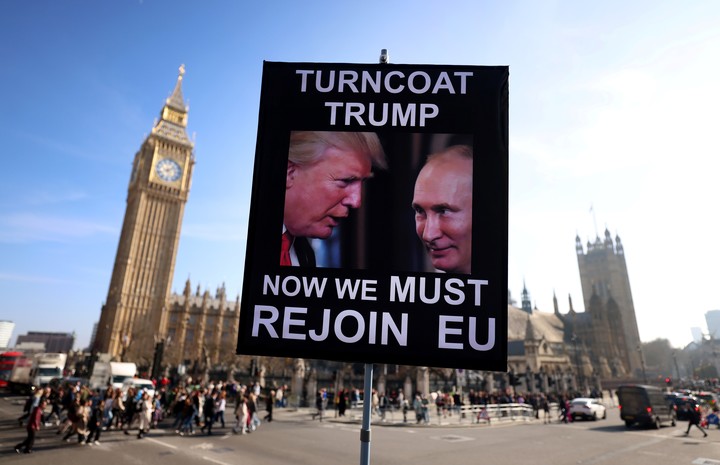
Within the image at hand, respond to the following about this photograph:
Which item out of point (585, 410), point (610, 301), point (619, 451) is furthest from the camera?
point (610, 301)

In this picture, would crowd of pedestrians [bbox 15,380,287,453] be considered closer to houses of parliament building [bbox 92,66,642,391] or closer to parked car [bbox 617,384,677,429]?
parked car [bbox 617,384,677,429]

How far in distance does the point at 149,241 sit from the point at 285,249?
298 ft

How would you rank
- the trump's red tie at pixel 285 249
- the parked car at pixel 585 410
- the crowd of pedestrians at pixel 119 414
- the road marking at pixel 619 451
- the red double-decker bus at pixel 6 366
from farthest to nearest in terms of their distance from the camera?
the red double-decker bus at pixel 6 366 < the parked car at pixel 585 410 < the crowd of pedestrians at pixel 119 414 < the road marking at pixel 619 451 < the trump's red tie at pixel 285 249

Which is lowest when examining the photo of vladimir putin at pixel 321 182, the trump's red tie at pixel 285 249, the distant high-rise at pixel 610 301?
the trump's red tie at pixel 285 249

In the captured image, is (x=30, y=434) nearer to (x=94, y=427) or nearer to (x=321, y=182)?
(x=94, y=427)

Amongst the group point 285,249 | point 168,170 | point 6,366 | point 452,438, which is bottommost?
point 452,438

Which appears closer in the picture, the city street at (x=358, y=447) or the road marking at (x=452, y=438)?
the city street at (x=358, y=447)

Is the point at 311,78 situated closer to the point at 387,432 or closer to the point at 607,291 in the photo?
the point at 387,432

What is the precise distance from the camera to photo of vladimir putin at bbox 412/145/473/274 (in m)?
4.88

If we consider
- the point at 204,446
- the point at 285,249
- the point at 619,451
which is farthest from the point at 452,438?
the point at 285,249

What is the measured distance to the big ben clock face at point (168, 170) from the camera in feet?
A: 287

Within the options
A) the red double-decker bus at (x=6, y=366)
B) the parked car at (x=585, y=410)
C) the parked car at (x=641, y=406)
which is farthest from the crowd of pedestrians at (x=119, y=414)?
the parked car at (x=585, y=410)

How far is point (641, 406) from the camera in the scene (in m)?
24.1

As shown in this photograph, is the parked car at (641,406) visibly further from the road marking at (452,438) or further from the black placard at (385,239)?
the black placard at (385,239)
